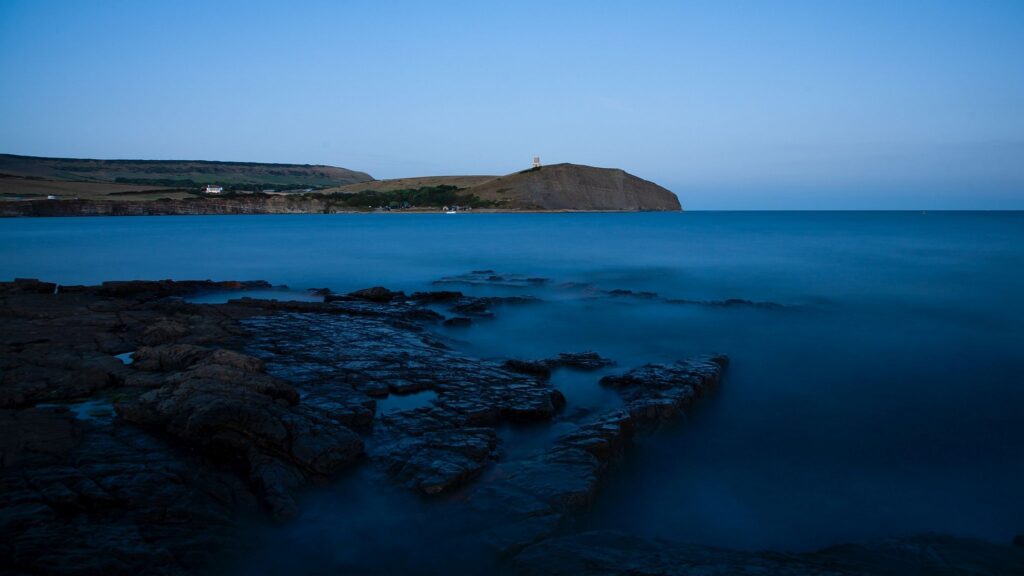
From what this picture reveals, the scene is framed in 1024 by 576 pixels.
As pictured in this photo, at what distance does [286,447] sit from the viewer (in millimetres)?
5977

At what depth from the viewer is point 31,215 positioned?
73500mm

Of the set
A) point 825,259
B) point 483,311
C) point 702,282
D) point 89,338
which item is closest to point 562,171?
point 825,259

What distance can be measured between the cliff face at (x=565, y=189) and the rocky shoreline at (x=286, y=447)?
94.5 m

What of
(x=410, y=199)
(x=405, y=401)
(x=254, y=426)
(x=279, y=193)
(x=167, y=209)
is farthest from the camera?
(x=410, y=199)

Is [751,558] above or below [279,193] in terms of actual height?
below

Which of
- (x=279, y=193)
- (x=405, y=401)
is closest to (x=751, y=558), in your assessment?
(x=405, y=401)

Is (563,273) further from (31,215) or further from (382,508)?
(31,215)

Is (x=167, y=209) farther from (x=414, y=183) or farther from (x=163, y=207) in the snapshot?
(x=414, y=183)

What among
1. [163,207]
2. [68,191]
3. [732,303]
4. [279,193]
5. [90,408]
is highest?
[279,193]

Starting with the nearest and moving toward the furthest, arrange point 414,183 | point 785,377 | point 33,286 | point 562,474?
point 562,474 < point 785,377 < point 33,286 < point 414,183

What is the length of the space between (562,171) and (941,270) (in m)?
83.2

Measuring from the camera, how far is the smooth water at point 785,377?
5.75 metres

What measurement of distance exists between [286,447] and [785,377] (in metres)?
8.54

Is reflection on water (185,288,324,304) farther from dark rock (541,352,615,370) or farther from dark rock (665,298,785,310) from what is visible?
dark rock (665,298,785,310)
